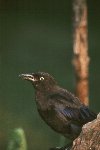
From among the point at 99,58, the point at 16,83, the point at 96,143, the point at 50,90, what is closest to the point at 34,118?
the point at 16,83

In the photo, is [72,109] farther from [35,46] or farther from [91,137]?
[35,46]

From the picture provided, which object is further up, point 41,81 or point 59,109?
point 41,81

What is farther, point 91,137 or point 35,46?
point 35,46

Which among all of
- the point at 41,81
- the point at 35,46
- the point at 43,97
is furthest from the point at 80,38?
the point at 43,97

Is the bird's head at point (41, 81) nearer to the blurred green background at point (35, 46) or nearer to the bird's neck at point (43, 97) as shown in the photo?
the bird's neck at point (43, 97)

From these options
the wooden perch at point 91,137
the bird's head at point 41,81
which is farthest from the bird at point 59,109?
the wooden perch at point 91,137

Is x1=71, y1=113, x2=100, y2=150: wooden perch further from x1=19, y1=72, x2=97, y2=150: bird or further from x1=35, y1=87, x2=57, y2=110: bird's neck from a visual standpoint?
x1=35, y1=87, x2=57, y2=110: bird's neck
